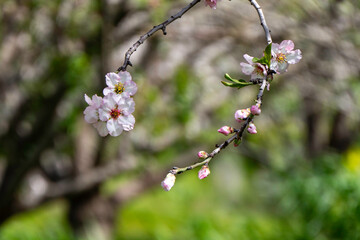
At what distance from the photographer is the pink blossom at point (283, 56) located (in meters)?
1.32

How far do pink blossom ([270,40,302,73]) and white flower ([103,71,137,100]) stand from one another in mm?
378

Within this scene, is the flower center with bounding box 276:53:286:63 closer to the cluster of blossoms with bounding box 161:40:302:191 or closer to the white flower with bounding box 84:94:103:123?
the cluster of blossoms with bounding box 161:40:302:191

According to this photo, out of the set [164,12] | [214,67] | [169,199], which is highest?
[164,12]

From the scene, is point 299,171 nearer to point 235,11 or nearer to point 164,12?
point 235,11

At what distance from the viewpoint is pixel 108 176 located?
518 centimetres

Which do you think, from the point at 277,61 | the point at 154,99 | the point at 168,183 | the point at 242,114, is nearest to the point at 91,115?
the point at 168,183

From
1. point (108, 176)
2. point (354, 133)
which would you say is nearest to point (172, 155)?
point (108, 176)

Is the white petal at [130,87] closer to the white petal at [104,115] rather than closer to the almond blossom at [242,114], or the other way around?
the white petal at [104,115]

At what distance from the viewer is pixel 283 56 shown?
134 cm

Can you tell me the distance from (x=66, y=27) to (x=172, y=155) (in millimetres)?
2133

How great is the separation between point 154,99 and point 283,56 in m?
3.31

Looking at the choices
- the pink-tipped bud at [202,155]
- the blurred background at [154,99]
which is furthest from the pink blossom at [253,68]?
the blurred background at [154,99]

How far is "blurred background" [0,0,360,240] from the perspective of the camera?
377 centimetres

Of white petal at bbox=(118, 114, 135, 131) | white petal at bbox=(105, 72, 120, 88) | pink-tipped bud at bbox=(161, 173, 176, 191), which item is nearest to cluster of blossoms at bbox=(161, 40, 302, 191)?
pink-tipped bud at bbox=(161, 173, 176, 191)
